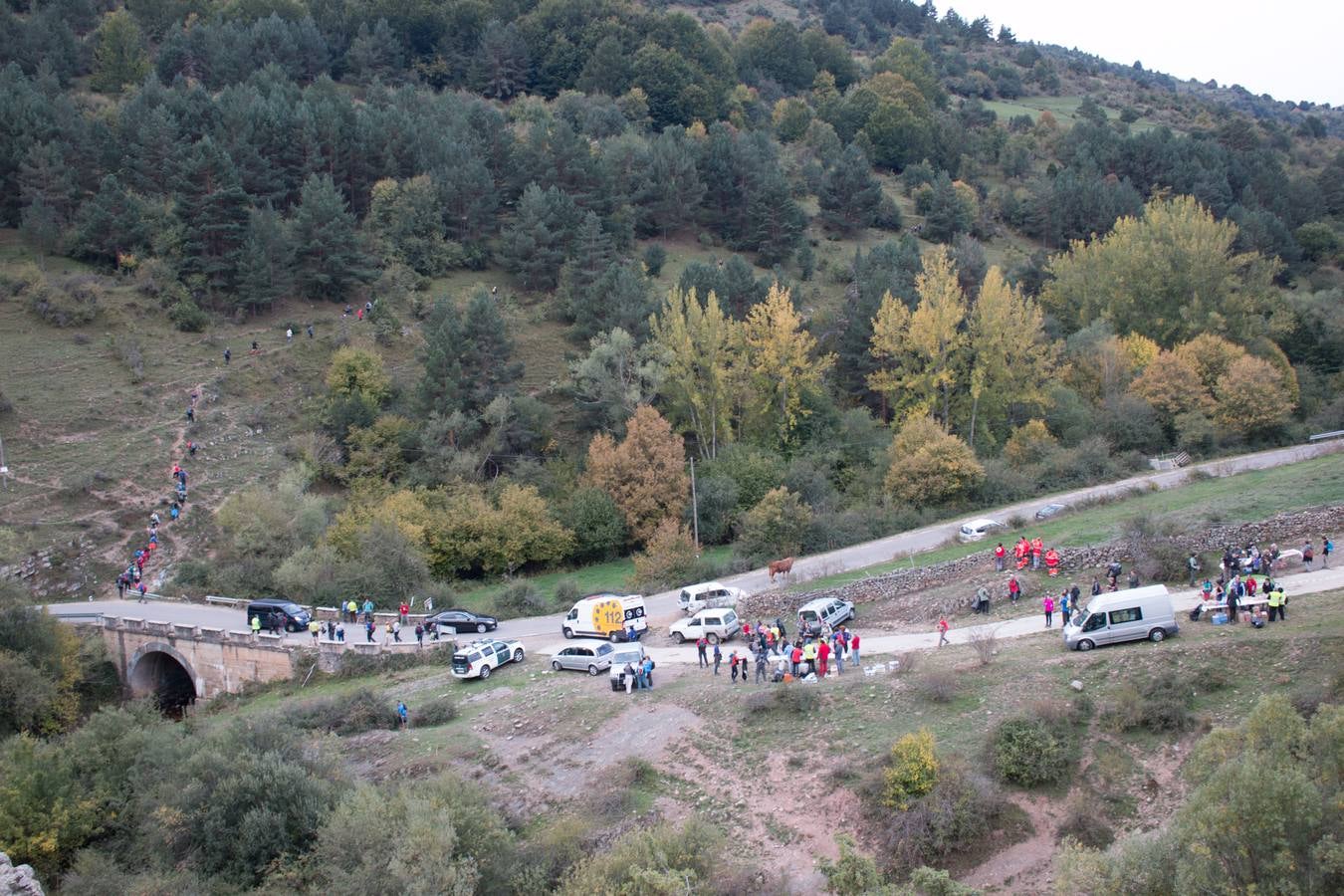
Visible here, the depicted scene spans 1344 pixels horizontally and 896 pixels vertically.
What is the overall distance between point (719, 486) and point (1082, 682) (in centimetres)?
2744

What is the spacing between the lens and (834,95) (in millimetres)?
115688

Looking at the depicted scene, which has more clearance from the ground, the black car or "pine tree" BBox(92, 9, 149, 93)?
"pine tree" BBox(92, 9, 149, 93)

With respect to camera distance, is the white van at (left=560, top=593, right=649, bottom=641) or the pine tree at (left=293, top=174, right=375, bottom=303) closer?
the white van at (left=560, top=593, right=649, bottom=641)

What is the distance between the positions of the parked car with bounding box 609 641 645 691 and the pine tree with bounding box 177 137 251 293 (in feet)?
139

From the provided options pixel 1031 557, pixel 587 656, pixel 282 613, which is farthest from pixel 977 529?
pixel 282 613

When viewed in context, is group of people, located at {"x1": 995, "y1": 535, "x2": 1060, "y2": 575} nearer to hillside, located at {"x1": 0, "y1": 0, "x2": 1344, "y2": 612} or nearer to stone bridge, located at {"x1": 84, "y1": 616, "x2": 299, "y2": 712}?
hillside, located at {"x1": 0, "y1": 0, "x2": 1344, "y2": 612}

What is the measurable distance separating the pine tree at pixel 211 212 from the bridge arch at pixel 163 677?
29.0 m

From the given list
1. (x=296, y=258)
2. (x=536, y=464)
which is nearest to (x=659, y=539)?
(x=536, y=464)

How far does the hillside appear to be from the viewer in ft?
163

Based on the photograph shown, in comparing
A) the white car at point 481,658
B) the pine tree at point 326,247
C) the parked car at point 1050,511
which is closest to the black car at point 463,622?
the white car at point 481,658

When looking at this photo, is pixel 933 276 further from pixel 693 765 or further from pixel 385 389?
pixel 693 765

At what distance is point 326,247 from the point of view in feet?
216

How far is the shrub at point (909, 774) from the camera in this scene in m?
23.8

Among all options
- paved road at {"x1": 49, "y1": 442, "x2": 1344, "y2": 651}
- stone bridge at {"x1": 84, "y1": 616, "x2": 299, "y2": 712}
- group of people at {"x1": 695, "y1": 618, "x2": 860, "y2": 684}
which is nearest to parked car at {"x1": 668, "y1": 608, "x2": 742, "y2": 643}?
group of people at {"x1": 695, "y1": 618, "x2": 860, "y2": 684}
